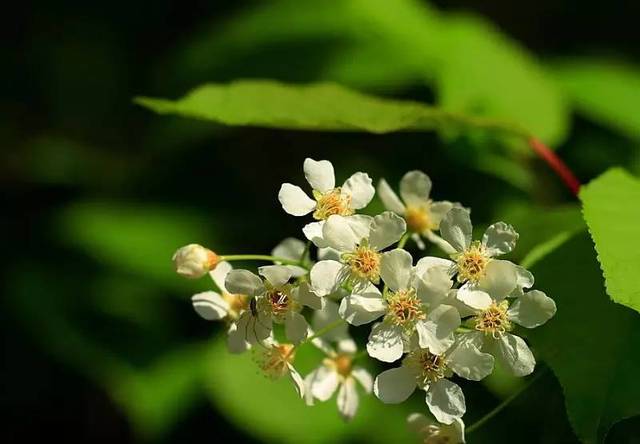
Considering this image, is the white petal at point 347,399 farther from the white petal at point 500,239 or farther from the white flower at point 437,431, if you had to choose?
the white petal at point 500,239

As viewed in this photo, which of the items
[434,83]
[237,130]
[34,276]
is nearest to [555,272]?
[434,83]

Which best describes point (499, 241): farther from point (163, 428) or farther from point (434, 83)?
point (163, 428)

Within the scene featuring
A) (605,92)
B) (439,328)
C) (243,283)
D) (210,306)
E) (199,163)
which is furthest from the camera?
(199,163)

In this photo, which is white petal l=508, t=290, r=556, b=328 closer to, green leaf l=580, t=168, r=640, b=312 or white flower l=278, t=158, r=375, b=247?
green leaf l=580, t=168, r=640, b=312

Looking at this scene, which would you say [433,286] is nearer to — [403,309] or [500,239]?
[403,309]

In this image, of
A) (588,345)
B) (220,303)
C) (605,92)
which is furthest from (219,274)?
(605,92)

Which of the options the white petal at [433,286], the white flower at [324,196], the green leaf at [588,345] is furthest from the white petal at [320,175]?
the green leaf at [588,345]
